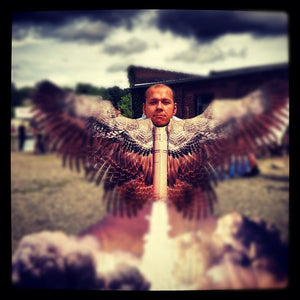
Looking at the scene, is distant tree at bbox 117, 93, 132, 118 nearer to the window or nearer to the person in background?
the window

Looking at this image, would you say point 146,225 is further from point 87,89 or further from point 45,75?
point 45,75

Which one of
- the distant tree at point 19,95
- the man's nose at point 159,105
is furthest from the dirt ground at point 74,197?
the man's nose at point 159,105

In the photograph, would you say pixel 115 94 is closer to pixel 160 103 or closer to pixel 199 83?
pixel 160 103

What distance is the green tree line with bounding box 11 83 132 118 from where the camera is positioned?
5.54 ft

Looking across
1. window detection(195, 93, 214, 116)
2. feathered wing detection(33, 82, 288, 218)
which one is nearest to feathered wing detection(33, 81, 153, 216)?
feathered wing detection(33, 82, 288, 218)

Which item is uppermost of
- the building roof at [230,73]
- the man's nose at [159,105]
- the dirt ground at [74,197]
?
the building roof at [230,73]

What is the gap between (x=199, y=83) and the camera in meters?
1.74

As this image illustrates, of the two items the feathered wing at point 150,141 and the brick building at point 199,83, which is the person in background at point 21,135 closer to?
the feathered wing at point 150,141

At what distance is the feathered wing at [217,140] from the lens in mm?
1715

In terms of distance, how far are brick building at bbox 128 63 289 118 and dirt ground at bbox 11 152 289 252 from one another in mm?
518

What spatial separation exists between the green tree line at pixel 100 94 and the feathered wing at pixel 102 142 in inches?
1.5

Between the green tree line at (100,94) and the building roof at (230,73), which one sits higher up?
the building roof at (230,73)

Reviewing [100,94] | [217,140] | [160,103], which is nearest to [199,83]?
[160,103]
